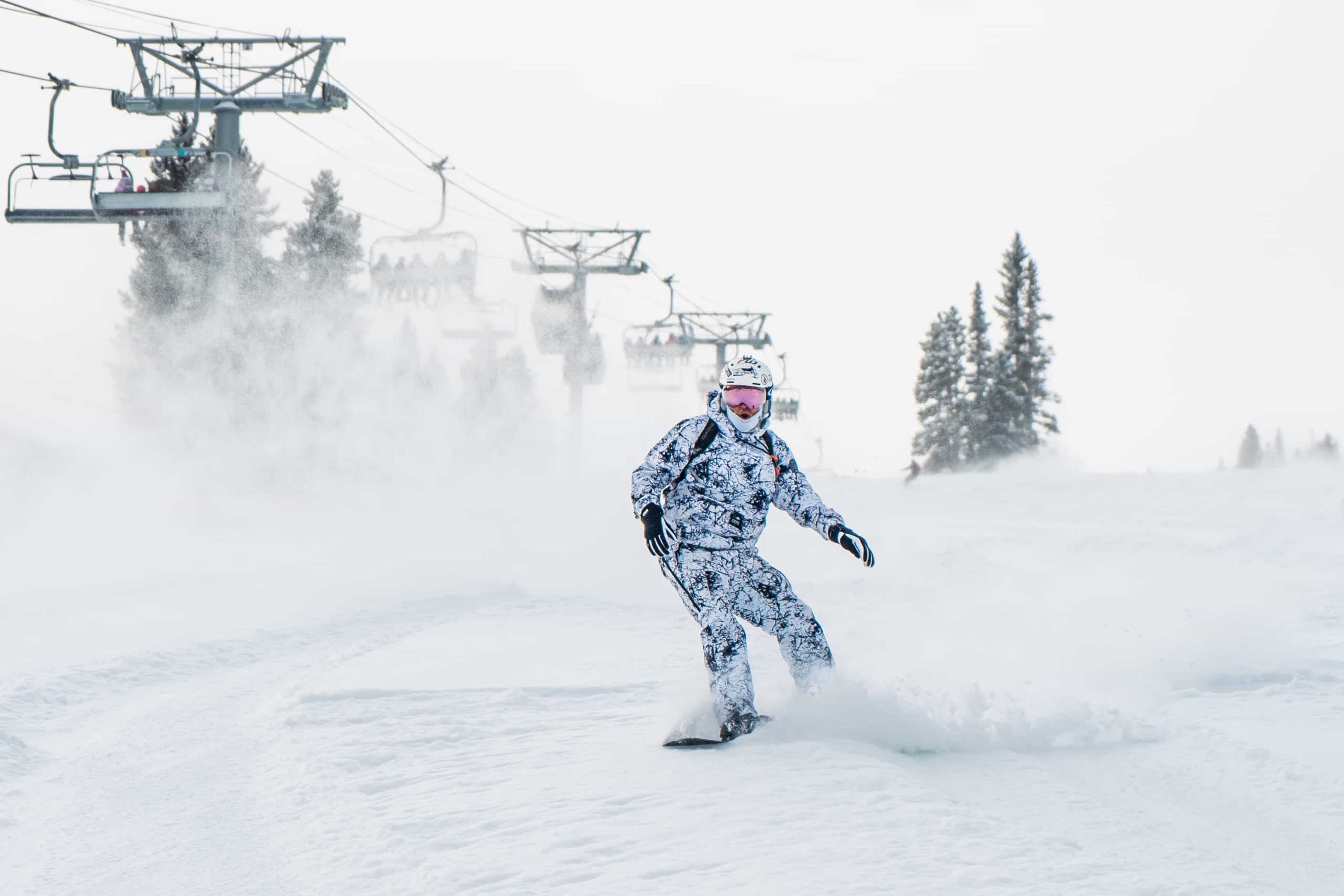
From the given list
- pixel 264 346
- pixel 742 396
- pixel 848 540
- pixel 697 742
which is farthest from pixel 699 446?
pixel 264 346

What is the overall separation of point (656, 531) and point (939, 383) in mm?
66755

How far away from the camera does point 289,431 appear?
3175cm

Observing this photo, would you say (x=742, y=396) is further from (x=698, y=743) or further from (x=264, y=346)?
(x=264, y=346)

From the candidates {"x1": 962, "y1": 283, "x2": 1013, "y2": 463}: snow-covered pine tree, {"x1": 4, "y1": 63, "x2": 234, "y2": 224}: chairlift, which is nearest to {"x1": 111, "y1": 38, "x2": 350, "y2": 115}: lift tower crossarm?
{"x1": 4, "y1": 63, "x2": 234, "y2": 224}: chairlift

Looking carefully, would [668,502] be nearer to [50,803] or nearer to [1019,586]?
[50,803]

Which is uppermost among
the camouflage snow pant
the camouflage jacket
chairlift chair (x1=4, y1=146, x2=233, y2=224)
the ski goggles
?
chairlift chair (x1=4, y1=146, x2=233, y2=224)

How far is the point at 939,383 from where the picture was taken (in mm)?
70500

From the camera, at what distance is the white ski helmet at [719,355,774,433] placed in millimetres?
5961

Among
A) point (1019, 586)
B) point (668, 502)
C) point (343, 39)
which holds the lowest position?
point (1019, 586)

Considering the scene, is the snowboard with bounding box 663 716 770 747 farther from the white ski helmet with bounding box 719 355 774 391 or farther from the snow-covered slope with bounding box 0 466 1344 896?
the white ski helmet with bounding box 719 355 774 391

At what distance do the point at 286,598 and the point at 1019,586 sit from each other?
27.5 ft

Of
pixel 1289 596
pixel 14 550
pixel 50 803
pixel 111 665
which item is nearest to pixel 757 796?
Result: pixel 50 803

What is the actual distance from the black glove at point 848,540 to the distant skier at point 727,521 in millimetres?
11

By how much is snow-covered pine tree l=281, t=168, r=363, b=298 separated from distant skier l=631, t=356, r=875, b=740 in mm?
33785
